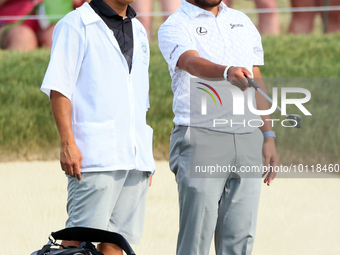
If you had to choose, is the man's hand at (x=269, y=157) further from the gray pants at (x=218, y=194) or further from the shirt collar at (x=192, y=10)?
the shirt collar at (x=192, y=10)

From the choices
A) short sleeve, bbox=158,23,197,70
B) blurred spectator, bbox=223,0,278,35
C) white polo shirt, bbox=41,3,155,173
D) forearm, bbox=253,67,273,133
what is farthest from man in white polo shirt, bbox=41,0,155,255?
blurred spectator, bbox=223,0,278,35

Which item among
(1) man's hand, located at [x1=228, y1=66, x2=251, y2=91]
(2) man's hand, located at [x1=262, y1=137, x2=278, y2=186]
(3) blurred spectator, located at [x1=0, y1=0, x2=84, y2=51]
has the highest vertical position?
(3) blurred spectator, located at [x1=0, y1=0, x2=84, y2=51]

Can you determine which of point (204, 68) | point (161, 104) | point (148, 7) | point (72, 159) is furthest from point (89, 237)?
point (148, 7)

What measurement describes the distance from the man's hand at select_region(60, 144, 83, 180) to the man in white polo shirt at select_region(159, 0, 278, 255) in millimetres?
435

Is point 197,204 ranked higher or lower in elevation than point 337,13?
lower

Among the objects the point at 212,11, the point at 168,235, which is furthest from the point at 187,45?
the point at 168,235

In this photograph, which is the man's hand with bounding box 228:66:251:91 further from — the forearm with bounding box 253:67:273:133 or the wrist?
the wrist

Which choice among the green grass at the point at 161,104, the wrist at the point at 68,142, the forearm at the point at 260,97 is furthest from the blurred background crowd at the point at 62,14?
the wrist at the point at 68,142

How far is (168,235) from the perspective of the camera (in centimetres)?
371

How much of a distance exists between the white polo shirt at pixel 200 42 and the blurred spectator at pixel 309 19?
656 centimetres

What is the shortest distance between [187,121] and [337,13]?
6.81 m

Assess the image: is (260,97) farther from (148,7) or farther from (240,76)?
(148,7)

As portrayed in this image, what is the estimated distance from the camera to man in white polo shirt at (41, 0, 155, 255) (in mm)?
1784

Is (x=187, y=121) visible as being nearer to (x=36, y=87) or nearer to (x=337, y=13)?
(x=36, y=87)
